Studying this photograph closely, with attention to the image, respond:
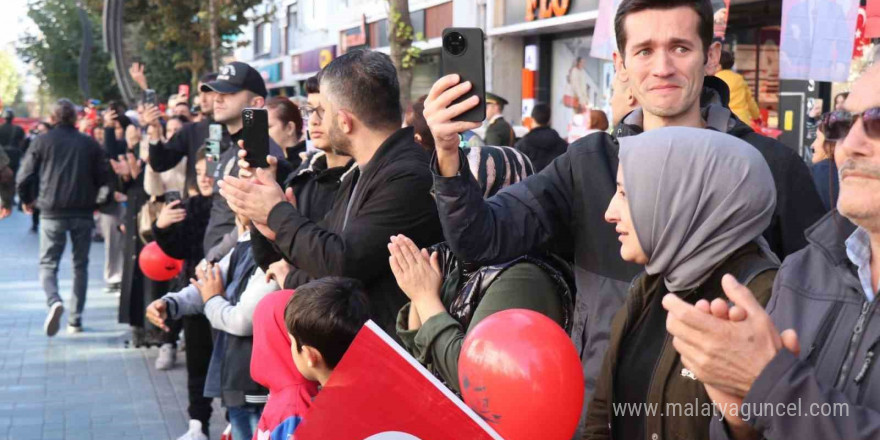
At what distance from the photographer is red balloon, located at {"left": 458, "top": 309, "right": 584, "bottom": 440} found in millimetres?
2355

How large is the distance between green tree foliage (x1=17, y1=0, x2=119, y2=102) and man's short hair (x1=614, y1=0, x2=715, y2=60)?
39.4 m

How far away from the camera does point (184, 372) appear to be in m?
8.92

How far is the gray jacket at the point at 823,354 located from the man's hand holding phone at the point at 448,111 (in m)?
0.87

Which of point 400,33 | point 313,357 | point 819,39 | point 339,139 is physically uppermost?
point 400,33

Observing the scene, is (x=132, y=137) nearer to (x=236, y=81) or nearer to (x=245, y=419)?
(x=236, y=81)

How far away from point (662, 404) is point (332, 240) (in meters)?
1.73

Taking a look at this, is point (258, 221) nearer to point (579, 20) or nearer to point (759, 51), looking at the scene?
point (759, 51)

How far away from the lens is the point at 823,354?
200 centimetres

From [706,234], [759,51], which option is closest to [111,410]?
[706,234]

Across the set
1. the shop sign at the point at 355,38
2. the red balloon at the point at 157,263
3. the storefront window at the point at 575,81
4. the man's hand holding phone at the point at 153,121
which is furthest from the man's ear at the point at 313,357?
the shop sign at the point at 355,38

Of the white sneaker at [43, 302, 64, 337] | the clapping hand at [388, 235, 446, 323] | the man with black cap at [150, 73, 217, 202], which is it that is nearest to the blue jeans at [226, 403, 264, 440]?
the clapping hand at [388, 235, 446, 323]

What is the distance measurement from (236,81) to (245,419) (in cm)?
238

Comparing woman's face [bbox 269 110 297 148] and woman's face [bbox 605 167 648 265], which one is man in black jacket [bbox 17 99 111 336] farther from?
woman's face [bbox 605 167 648 265]

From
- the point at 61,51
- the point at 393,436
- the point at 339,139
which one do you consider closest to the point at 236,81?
the point at 339,139
